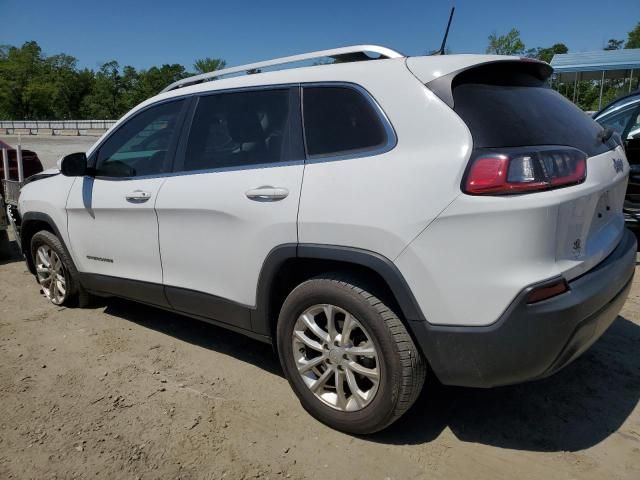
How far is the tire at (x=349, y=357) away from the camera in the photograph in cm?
240

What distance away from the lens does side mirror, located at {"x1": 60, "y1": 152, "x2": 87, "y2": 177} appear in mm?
3863

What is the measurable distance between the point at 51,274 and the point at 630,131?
638 centimetres

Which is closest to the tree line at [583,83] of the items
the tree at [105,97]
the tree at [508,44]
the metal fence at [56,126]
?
the tree at [508,44]

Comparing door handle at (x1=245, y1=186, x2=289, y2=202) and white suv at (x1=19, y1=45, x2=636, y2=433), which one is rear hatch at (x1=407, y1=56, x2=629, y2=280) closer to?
white suv at (x1=19, y1=45, x2=636, y2=433)

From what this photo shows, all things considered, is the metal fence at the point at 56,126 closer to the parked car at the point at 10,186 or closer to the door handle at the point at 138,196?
the parked car at the point at 10,186

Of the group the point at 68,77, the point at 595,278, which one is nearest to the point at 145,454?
the point at 595,278

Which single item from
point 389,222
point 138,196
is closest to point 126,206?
point 138,196

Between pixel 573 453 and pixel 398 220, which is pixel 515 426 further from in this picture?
pixel 398 220

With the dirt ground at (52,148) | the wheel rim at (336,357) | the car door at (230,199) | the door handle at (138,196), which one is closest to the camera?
the wheel rim at (336,357)

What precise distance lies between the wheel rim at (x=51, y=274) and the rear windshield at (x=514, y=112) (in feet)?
11.8

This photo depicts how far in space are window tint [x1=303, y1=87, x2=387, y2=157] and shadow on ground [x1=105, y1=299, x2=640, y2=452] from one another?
1467mm

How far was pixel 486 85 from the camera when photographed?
2455 millimetres

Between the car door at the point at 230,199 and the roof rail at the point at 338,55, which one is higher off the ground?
the roof rail at the point at 338,55

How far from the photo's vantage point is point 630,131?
20.3 feet
